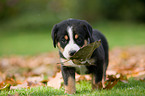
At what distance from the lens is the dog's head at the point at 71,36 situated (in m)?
2.99

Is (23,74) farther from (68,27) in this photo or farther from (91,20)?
(91,20)

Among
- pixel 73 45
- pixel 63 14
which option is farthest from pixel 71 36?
pixel 63 14

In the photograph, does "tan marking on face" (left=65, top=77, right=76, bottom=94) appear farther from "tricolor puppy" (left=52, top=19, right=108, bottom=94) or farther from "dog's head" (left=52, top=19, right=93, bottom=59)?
"dog's head" (left=52, top=19, right=93, bottom=59)

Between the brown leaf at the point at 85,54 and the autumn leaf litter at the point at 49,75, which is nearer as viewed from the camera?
the brown leaf at the point at 85,54

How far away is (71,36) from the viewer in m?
3.05

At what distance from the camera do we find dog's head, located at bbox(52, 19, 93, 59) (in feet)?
9.81

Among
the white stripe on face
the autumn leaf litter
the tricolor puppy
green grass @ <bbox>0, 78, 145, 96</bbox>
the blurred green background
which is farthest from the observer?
the blurred green background

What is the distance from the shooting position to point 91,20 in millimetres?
25484

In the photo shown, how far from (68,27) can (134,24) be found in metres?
20.8

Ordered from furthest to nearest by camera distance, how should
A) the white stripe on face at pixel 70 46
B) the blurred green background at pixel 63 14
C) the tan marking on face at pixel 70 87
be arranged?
the blurred green background at pixel 63 14 → the tan marking on face at pixel 70 87 → the white stripe on face at pixel 70 46

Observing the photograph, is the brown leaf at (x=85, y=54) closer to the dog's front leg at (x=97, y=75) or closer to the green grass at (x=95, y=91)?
the dog's front leg at (x=97, y=75)

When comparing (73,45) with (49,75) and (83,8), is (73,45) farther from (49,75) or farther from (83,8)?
(83,8)

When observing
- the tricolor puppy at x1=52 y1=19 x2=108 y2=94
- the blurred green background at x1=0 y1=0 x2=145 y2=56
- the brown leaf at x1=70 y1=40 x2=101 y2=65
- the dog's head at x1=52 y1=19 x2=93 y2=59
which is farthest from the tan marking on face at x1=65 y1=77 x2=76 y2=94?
the blurred green background at x1=0 y1=0 x2=145 y2=56

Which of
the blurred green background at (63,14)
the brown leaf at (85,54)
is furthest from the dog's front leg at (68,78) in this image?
the blurred green background at (63,14)
